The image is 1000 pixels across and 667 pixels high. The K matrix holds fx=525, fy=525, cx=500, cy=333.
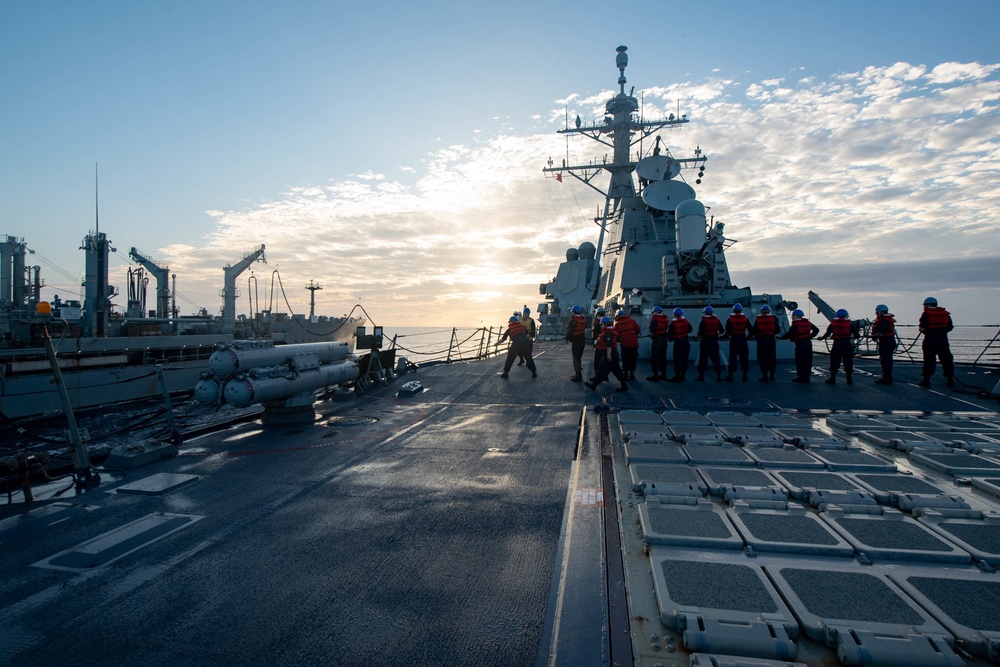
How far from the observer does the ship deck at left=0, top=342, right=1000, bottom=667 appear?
235 cm

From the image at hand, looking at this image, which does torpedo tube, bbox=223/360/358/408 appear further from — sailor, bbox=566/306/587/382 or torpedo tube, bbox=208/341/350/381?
sailor, bbox=566/306/587/382

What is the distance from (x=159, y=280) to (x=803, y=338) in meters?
44.6

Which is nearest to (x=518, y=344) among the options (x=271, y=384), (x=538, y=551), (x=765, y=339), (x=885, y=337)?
(x=765, y=339)

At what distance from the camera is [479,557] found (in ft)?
11.4

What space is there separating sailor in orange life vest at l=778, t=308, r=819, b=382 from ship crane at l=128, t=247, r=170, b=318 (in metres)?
44.1

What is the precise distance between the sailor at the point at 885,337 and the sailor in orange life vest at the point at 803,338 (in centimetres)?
118

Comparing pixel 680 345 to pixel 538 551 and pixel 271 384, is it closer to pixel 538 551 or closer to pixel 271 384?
pixel 271 384

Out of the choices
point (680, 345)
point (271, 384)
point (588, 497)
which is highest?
point (680, 345)

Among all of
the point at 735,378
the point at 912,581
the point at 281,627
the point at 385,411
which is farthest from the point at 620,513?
the point at 735,378

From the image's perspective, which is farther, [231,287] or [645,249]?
[231,287]

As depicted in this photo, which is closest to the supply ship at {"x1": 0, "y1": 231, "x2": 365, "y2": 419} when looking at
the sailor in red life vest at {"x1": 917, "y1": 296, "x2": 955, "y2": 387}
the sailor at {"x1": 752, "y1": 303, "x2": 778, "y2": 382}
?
the sailor at {"x1": 752, "y1": 303, "x2": 778, "y2": 382}

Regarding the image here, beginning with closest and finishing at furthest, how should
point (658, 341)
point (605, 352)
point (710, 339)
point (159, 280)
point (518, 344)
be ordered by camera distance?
point (605, 352) → point (710, 339) → point (658, 341) → point (518, 344) → point (159, 280)

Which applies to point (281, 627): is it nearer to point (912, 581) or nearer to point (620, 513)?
point (620, 513)

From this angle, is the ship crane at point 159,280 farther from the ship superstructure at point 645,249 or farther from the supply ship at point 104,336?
the ship superstructure at point 645,249
